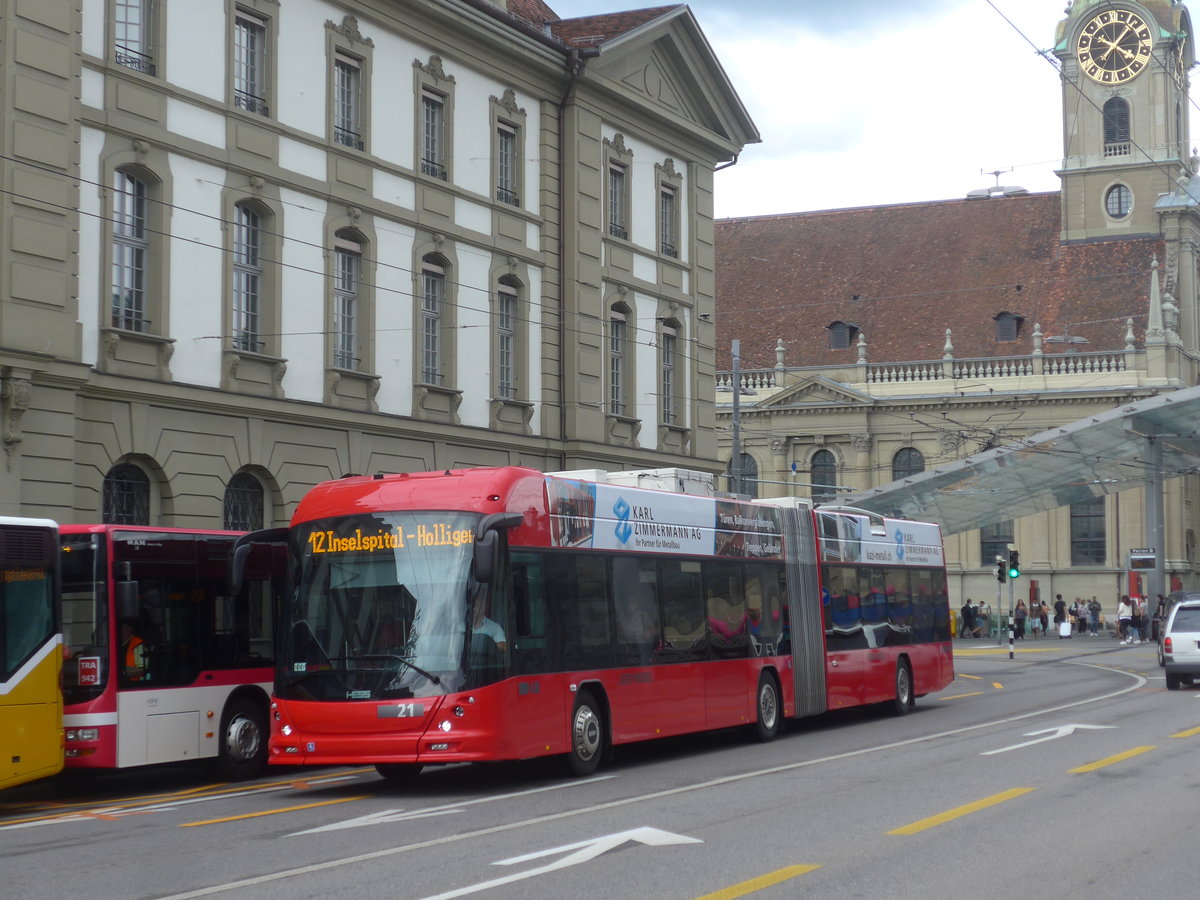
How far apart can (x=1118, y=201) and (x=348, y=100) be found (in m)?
58.7

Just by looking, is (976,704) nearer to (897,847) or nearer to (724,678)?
(724,678)

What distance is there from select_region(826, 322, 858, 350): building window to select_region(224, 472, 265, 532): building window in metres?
57.0

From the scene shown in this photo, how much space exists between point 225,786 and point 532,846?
7.06 m

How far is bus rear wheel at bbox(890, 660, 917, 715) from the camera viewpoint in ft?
85.0

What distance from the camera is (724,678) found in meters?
20.1

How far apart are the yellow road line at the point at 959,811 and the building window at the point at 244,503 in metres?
13.4

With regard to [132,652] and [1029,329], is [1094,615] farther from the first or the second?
[132,652]

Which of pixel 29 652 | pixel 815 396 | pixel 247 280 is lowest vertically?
pixel 29 652

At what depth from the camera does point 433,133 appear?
94.4 ft

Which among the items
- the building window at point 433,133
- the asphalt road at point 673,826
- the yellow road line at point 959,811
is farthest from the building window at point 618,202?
the yellow road line at point 959,811

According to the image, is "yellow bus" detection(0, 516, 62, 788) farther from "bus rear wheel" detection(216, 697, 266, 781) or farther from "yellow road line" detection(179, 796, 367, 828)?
"bus rear wheel" detection(216, 697, 266, 781)

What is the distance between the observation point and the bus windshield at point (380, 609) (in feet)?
50.5

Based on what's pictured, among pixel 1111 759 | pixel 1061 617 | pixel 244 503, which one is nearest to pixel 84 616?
pixel 244 503

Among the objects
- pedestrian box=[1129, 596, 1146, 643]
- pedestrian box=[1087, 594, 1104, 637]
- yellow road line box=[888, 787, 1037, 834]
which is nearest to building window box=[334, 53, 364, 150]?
yellow road line box=[888, 787, 1037, 834]
